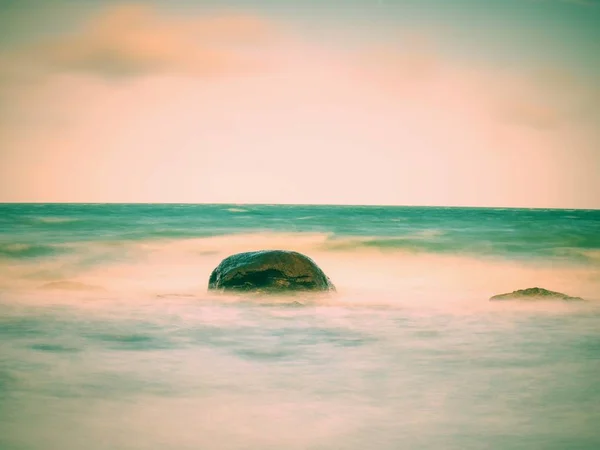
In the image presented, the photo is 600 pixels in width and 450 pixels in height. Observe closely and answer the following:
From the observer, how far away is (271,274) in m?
8.71

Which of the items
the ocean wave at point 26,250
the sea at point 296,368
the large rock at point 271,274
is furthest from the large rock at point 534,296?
the ocean wave at point 26,250

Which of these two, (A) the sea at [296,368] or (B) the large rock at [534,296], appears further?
(B) the large rock at [534,296]

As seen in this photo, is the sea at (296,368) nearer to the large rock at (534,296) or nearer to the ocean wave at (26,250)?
the large rock at (534,296)

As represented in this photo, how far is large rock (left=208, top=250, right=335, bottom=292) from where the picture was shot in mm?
8648

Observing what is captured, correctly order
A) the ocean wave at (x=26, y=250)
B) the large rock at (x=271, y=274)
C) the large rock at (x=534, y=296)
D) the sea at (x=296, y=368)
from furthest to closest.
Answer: the ocean wave at (x=26, y=250)
the large rock at (x=271, y=274)
the large rock at (x=534, y=296)
the sea at (x=296, y=368)

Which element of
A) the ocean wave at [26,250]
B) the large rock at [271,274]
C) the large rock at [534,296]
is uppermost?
the large rock at [271,274]

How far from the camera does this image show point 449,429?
364 cm

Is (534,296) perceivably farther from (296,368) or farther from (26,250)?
(26,250)

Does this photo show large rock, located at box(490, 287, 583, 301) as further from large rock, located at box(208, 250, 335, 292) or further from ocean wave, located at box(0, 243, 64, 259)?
ocean wave, located at box(0, 243, 64, 259)

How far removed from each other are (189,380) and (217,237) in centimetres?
1826

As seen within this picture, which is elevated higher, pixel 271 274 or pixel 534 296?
pixel 271 274

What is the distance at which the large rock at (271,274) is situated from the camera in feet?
28.4

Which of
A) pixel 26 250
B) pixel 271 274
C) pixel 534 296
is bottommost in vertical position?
pixel 26 250

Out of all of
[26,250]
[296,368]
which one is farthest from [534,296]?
[26,250]
